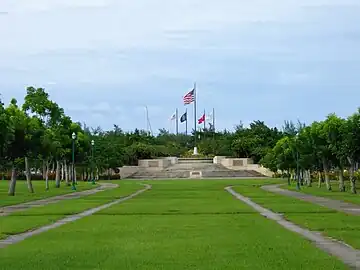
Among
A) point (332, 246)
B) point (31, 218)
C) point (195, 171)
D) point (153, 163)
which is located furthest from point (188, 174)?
point (332, 246)

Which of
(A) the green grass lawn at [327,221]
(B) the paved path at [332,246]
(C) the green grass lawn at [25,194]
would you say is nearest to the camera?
(B) the paved path at [332,246]

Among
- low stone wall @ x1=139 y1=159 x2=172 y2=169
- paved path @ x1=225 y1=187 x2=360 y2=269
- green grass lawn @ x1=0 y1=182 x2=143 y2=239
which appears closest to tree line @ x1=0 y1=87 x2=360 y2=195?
low stone wall @ x1=139 y1=159 x2=172 y2=169

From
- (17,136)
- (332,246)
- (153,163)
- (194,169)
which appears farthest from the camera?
(153,163)

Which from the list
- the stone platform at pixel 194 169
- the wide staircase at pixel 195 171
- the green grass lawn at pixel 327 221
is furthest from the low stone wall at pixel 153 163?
the green grass lawn at pixel 327 221

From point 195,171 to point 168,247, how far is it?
107209 millimetres

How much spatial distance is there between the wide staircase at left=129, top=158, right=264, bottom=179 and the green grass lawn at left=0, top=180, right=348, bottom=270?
94.6 meters

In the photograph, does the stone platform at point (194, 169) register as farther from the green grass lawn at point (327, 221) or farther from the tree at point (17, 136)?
the green grass lawn at point (327, 221)

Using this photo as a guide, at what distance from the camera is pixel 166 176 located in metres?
124

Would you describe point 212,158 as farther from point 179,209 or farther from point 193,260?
point 193,260

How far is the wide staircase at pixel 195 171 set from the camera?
124m

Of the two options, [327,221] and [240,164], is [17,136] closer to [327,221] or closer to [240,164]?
[327,221]

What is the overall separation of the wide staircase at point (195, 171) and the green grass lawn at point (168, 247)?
9457cm

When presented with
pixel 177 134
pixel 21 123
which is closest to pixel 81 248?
pixel 21 123

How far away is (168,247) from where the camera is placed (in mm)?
18562
